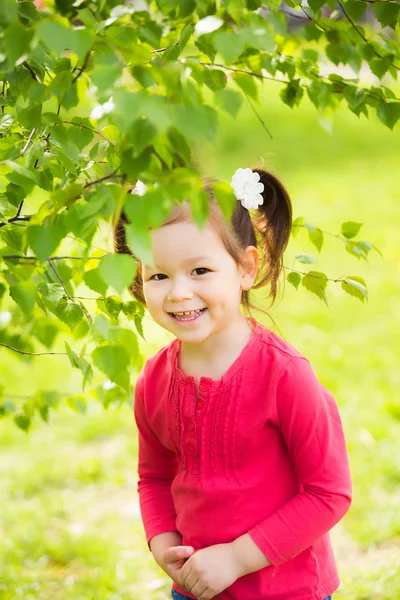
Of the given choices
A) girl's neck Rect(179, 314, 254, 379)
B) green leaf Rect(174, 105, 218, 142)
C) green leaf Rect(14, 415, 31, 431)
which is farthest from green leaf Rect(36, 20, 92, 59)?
green leaf Rect(14, 415, 31, 431)

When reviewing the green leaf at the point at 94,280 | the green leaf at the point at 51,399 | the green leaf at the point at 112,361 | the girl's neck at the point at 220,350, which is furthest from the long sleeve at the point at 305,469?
the green leaf at the point at 51,399

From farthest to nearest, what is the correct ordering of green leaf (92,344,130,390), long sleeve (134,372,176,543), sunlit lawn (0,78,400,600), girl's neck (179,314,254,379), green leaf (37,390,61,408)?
1. sunlit lawn (0,78,400,600)
2. green leaf (37,390,61,408)
3. long sleeve (134,372,176,543)
4. girl's neck (179,314,254,379)
5. green leaf (92,344,130,390)

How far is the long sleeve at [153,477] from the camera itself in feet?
7.38

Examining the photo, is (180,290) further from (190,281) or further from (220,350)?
(220,350)

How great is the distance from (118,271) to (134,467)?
8.86ft

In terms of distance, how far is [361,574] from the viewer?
9.44 ft

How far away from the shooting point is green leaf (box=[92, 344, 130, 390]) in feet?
5.03

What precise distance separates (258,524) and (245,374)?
36 centimetres

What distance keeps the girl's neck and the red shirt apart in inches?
1.1

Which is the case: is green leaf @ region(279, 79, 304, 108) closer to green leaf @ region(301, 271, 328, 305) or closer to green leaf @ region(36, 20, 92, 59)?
green leaf @ region(301, 271, 328, 305)

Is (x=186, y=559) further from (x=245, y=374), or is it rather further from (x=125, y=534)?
(x=125, y=534)

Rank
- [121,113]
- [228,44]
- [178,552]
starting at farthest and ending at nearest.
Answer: [178,552] → [228,44] → [121,113]

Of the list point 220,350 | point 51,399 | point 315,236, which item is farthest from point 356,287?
point 51,399

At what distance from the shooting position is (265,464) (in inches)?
79.1
